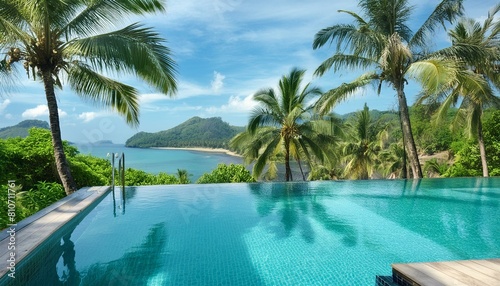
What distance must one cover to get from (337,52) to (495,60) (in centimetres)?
593

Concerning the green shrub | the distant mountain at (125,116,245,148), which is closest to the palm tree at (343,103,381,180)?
the green shrub

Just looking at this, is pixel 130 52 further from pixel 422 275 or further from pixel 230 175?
pixel 230 175

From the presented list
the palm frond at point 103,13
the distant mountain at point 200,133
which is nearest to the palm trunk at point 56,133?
the palm frond at point 103,13

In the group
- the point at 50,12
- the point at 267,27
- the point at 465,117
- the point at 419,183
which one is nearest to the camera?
the point at 50,12

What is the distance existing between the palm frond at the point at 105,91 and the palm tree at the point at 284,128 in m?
4.43

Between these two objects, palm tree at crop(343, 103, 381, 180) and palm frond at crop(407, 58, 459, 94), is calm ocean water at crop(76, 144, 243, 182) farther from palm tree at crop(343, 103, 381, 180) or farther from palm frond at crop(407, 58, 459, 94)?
palm frond at crop(407, 58, 459, 94)

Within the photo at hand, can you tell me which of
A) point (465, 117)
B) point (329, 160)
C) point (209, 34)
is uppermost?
point (209, 34)

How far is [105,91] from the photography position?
794 cm

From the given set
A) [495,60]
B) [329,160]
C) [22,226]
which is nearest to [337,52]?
[329,160]

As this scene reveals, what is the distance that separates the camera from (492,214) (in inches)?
245

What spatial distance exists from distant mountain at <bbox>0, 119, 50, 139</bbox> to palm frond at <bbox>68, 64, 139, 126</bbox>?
2.51 metres

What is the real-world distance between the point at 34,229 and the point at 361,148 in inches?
738

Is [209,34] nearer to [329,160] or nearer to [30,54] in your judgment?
[329,160]

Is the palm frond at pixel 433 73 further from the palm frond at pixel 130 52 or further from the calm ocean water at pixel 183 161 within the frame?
the calm ocean water at pixel 183 161
